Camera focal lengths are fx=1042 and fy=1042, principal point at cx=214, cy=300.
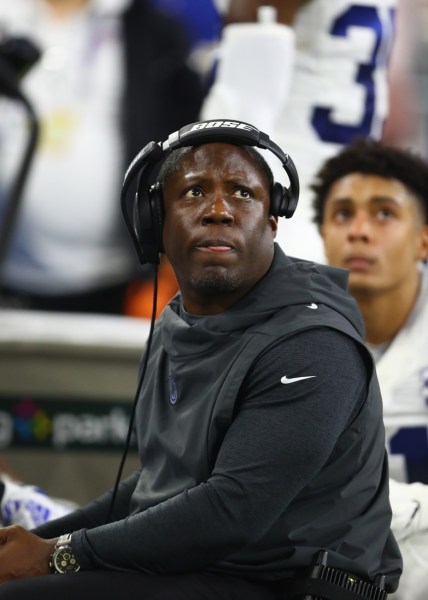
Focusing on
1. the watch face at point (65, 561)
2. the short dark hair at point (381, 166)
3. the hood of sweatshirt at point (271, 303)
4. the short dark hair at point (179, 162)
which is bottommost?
the watch face at point (65, 561)

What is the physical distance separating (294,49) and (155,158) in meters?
1.61

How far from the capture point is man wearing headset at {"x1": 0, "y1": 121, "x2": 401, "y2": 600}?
1.16m

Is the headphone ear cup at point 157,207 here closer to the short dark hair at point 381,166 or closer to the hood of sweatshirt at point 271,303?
the hood of sweatshirt at point 271,303

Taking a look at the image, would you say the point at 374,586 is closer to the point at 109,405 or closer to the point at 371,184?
the point at 371,184

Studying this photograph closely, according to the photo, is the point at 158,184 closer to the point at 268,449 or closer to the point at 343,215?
the point at 268,449

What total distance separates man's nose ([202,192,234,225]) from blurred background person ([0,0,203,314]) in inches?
120

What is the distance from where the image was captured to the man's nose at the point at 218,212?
127 cm

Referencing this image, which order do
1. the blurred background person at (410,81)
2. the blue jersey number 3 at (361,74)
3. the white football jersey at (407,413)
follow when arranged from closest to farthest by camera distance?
the white football jersey at (407,413)
the blue jersey number 3 at (361,74)
the blurred background person at (410,81)

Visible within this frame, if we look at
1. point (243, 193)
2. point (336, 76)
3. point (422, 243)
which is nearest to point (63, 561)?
point (243, 193)

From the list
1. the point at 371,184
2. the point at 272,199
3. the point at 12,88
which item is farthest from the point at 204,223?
the point at 12,88

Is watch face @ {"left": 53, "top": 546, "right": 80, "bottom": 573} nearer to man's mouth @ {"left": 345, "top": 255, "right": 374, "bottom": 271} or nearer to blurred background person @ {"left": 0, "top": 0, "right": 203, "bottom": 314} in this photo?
man's mouth @ {"left": 345, "top": 255, "right": 374, "bottom": 271}

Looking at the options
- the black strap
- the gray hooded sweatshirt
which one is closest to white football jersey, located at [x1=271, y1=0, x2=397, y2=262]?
the gray hooded sweatshirt

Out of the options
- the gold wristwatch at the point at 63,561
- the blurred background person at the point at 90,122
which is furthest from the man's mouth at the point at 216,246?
the blurred background person at the point at 90,122

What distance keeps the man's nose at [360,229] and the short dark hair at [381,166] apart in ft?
0.33
